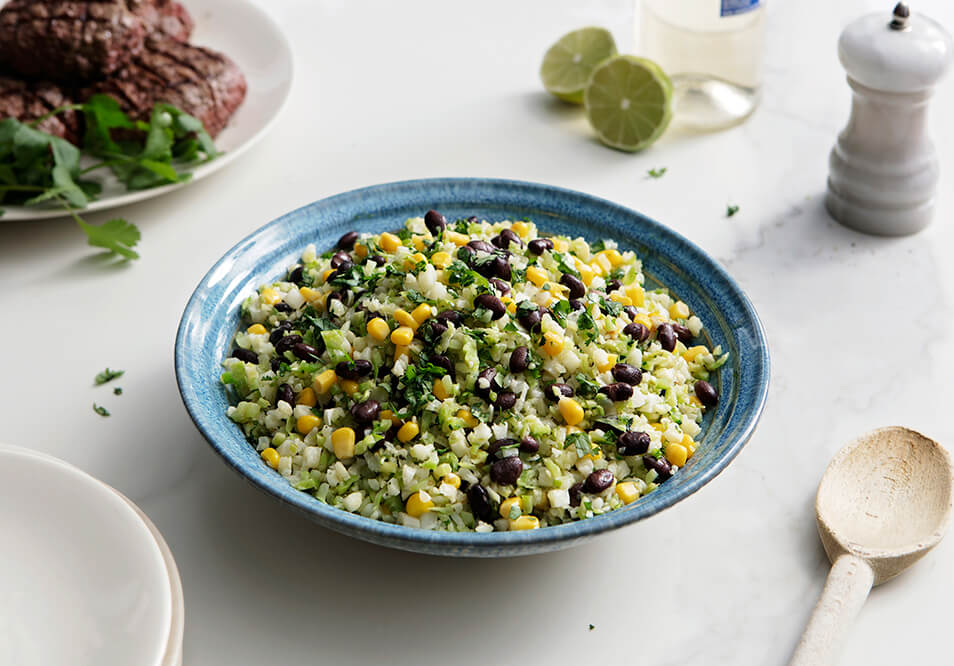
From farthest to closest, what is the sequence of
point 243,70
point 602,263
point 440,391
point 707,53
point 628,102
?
point 243,70, point 707,53, point 628,102, point 602,263, point 440,391

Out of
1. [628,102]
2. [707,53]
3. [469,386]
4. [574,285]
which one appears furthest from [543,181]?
[469,386]

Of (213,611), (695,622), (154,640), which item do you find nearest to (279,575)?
(213,611)

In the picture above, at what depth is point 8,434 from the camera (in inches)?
100

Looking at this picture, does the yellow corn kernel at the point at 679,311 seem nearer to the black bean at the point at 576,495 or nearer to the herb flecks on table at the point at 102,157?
the black bean at the point at 576,495

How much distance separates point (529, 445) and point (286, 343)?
0.66m

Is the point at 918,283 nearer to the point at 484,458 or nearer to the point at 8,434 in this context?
the point at 484,458

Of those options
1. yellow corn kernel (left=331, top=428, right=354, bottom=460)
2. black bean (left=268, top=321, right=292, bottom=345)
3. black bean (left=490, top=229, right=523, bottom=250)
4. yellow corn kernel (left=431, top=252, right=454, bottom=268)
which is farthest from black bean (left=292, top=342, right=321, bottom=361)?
black bean (left=490, top=229, right=523, bottom=250)

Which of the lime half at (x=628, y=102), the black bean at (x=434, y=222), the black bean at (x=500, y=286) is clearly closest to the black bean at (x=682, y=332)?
the black bean at (x=500, y=286)

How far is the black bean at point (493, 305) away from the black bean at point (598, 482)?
425 mm

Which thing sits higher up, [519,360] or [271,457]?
[519,360]

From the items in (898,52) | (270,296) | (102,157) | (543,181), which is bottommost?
(543,181)

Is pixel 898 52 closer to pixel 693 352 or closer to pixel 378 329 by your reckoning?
pixel 693 352

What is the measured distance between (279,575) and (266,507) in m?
0.20

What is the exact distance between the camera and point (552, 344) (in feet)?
7.10
